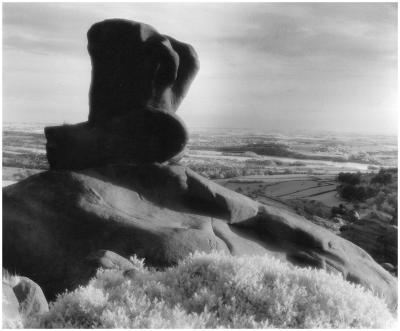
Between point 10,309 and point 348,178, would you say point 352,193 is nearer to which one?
point 348,178

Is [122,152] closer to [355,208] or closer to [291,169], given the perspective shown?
[355,208]

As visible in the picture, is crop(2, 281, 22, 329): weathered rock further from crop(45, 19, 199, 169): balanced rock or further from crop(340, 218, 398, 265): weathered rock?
crop(340, 218, 398, 265): weathered rock

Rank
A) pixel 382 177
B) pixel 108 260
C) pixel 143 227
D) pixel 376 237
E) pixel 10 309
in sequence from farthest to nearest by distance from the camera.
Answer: pixel 382 177 → pixel 376 237 → pixel 143 227 → pixel 108 260 → pixel 10 309

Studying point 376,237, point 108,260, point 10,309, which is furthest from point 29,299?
point 376,237

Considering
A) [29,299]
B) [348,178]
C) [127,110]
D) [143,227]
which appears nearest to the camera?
[29,299]

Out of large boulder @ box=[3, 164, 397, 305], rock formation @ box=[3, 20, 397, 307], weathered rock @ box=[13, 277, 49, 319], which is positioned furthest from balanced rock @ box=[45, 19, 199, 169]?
weathered rock @ box=[13, 277, 49, 319]

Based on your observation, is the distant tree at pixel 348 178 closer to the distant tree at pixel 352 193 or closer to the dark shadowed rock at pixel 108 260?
the distant tree at pixel 352 193

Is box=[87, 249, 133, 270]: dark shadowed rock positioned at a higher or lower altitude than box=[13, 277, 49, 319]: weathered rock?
higher

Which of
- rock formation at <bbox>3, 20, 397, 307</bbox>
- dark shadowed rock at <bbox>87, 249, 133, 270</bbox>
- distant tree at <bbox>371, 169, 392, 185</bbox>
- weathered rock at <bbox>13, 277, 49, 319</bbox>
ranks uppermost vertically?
rock formation at <bbox>3, 20, 397, 307</bbox>
